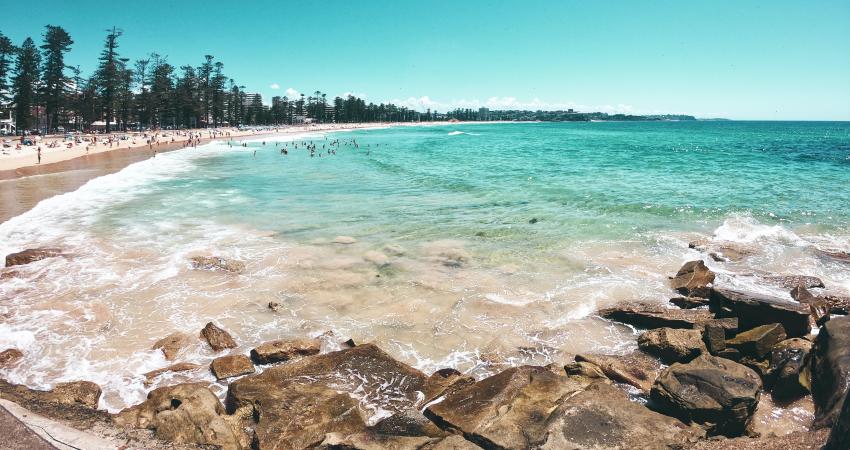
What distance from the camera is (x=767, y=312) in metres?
8.52

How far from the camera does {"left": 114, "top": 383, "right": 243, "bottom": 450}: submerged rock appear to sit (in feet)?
18.3

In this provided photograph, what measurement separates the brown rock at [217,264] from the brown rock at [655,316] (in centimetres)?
1014

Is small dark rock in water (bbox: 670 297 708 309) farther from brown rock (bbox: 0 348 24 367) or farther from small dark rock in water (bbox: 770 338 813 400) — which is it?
brown rock (bbox: 0 348 24 367)

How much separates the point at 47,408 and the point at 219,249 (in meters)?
9.41

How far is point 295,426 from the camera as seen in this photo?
239 inches

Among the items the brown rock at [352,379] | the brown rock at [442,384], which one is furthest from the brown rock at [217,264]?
the brown rock at [442,384]

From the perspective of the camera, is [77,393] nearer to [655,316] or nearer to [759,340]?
[655,316]

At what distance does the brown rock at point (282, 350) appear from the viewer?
8312mm

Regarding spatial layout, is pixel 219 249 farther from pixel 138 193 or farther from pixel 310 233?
pixel 138 193

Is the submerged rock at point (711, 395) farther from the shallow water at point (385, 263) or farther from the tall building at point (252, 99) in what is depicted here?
the tall building at point (252, 99)

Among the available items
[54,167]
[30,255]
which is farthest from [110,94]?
[30,255]

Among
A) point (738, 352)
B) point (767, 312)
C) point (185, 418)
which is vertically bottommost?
point (185, 418)

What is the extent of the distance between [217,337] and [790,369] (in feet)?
33.6

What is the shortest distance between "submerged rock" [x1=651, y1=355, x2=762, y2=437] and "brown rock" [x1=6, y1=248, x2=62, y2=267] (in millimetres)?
16548
